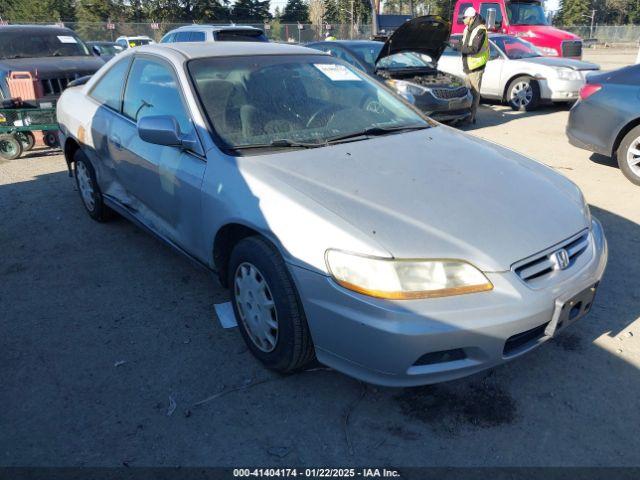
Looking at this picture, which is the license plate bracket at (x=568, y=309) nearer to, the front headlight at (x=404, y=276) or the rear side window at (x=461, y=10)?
the front headlight at (x=404, y=276)

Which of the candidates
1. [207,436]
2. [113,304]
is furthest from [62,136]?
[207,436]

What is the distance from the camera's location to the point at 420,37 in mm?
7648

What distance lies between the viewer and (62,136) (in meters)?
4.81

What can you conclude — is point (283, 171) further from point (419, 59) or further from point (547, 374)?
point (419, 59)

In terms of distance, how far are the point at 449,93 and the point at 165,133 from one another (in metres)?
6.45

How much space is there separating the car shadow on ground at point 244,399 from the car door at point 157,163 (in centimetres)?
57

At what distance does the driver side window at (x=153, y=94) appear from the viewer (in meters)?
3.05

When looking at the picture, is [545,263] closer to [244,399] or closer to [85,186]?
[244,399]

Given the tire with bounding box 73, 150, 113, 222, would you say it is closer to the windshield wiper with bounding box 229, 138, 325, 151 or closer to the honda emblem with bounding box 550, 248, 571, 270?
the windshield wiper with bounding box 229, 138, 325, 151

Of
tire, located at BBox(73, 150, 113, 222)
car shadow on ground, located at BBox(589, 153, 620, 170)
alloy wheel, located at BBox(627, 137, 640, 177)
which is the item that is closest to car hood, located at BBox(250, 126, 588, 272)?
tire, located at BBox(73, 150, 113, 222)

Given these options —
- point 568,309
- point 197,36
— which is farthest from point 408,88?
point 568,309

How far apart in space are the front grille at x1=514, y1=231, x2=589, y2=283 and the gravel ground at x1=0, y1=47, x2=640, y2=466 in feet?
2.14

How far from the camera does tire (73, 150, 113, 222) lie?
4.35m

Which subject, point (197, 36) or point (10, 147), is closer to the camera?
point (10, 147)
